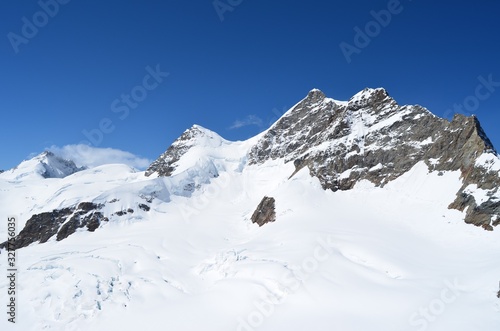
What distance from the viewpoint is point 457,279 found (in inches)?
1086

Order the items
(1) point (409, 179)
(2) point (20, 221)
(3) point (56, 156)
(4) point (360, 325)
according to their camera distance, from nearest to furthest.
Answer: (4) point (360, 325) → (1) point (409, 179) → (2) point (20, 221) → (3) point (56, 156)

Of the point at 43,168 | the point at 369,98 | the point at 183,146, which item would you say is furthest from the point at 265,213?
the point at 43,168

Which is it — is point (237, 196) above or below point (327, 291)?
above

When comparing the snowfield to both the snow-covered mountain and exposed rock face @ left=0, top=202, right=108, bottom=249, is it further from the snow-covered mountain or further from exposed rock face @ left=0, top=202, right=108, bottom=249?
exposed rock face @ left=0, top=202, right=108, bottom=249

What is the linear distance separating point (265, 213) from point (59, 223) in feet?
132

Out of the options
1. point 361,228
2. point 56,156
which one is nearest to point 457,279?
point 361,228

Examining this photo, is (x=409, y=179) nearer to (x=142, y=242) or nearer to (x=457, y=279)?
(x=457, y=279)

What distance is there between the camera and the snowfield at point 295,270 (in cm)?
2472

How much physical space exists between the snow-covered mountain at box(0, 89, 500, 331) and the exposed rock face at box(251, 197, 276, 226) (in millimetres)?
254

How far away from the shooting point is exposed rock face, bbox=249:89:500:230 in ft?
134

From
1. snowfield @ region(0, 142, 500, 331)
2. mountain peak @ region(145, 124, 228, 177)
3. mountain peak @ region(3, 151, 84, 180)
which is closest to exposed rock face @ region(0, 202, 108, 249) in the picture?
snowfield @ region(0, 142, 500, 331)

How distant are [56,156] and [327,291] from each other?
557ft

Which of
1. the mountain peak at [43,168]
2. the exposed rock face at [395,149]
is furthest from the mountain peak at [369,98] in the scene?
the mountain peak at [43,168]

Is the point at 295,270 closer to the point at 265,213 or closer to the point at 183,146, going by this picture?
the point at 265,213
